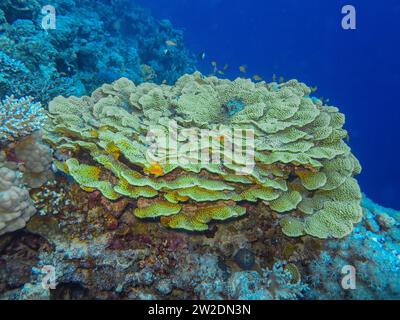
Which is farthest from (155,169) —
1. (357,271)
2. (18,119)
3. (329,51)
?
(329,51)

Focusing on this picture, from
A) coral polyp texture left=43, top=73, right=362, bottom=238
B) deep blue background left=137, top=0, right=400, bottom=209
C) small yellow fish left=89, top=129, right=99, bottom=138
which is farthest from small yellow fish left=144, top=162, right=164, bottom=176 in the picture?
deep blue background left=137, top=0, right=400, bottom=209

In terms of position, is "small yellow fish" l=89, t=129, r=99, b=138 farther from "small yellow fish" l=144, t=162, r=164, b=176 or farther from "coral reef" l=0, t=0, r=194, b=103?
"coral reef" l=0, t=0, r=194, b=103

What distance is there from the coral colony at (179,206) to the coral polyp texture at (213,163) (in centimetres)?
2

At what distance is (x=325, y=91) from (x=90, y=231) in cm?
6506

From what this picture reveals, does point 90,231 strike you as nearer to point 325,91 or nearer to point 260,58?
point 325,91

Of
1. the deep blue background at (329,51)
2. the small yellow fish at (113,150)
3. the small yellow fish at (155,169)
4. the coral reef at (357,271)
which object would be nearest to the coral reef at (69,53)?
the small yellow fish at (113,150)

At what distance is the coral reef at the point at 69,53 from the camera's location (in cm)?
680

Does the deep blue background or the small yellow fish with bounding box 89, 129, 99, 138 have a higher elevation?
the deep blue background

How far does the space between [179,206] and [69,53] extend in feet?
28.0

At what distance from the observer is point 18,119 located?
3086 mm

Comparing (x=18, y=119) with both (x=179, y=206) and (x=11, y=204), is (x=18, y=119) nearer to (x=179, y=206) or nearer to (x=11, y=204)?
(x=11, y=204)

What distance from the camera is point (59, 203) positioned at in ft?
10.4

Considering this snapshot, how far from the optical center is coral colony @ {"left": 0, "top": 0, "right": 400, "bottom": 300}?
111 inches

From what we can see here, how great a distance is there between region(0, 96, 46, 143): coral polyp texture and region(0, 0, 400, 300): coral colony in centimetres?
1
